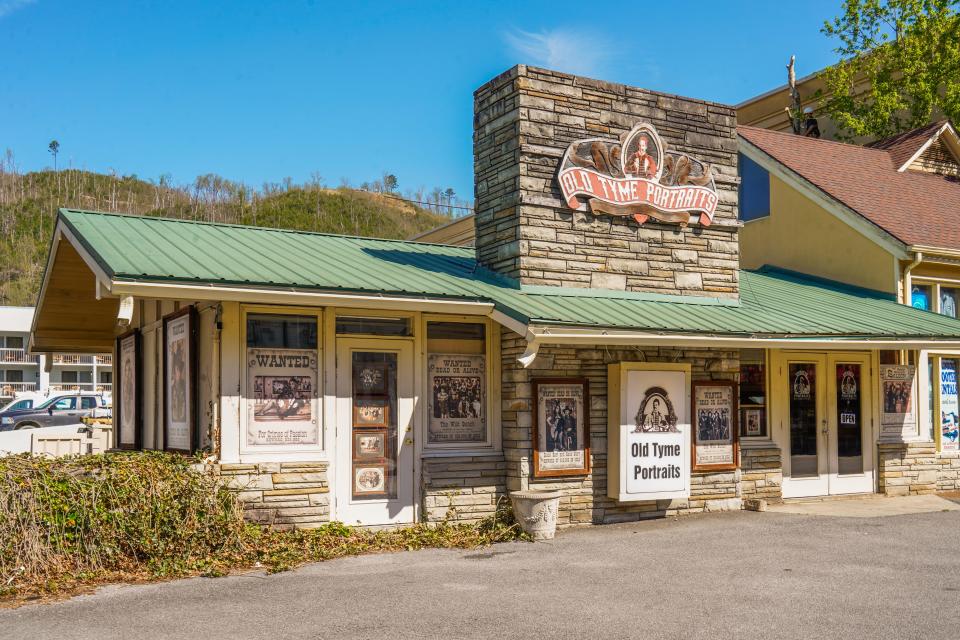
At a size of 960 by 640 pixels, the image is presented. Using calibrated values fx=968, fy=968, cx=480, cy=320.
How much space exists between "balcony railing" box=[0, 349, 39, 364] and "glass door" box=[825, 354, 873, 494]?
51.7 m

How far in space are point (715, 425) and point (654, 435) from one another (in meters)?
1.22

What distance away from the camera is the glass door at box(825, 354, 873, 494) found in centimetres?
1501

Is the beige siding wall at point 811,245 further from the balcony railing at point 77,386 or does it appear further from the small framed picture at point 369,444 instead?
the balcony railing at point 77,386

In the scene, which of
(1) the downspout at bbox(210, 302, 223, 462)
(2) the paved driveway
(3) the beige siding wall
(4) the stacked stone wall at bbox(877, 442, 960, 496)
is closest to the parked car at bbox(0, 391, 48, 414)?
(3) the beige siding wall

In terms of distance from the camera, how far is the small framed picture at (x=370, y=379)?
36.4 feet

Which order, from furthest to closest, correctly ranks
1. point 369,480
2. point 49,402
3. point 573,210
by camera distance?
point 49,402
point 573,210
point 369,480

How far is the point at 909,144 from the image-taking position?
2114cm

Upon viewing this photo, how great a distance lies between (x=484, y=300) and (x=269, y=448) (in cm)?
290

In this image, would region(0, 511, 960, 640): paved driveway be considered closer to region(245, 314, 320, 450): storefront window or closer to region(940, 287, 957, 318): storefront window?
region(245, 314, 320, 450): storefront window

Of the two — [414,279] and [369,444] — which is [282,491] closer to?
[369,444]

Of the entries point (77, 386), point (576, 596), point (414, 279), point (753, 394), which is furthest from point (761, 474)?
point (77, 386)

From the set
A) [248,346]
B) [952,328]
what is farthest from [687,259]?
[248,346]

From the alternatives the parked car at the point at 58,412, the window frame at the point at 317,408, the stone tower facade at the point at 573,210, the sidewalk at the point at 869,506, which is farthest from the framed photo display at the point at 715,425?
the parked car at the point at 58,412

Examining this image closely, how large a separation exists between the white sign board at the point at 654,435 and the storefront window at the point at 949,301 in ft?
23.1
